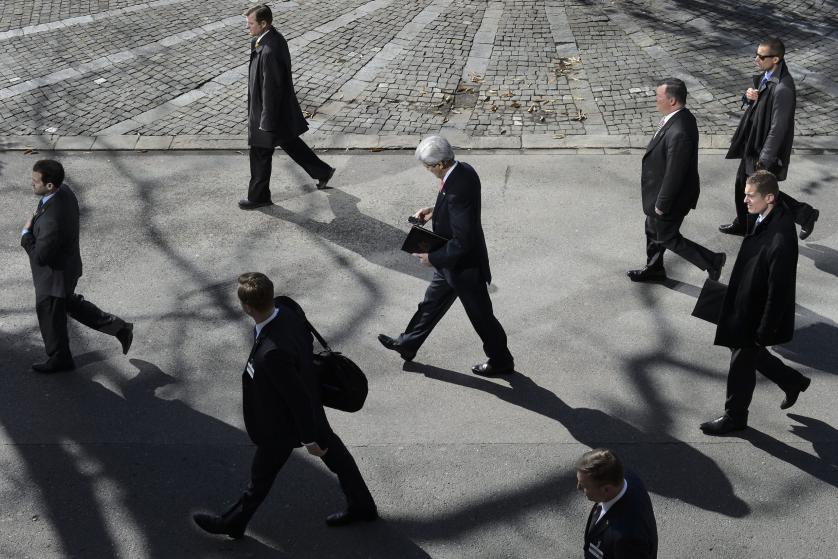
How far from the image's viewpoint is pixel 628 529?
3812mm

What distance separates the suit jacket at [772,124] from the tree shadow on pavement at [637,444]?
2826mm

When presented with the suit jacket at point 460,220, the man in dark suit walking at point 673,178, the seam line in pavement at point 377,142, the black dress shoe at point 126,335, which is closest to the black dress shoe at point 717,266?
the man in dark suit walking at point 673,178

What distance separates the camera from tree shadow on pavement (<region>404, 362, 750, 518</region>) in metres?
5.62

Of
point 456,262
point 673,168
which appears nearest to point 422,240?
point 456,262

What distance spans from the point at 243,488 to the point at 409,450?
3.50 ft

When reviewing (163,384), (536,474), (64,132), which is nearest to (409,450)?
(536,474)

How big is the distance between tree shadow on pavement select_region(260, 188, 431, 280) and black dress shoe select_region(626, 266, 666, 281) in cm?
170

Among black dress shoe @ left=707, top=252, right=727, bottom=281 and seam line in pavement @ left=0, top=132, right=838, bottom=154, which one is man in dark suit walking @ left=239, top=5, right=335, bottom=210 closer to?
seam line in pavement @ left=0, top=132, right=838, bottom=154

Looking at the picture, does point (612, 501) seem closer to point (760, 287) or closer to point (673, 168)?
point (760, 287)

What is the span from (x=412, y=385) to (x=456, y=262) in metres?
1.07

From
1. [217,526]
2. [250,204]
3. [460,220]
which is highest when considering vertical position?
[460,220]

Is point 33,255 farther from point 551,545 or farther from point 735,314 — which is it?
point 735,314

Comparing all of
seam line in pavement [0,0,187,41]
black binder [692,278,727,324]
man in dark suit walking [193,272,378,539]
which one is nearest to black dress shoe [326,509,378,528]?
man in dark suit walking [193,272,378,539]

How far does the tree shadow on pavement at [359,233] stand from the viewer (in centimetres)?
822
